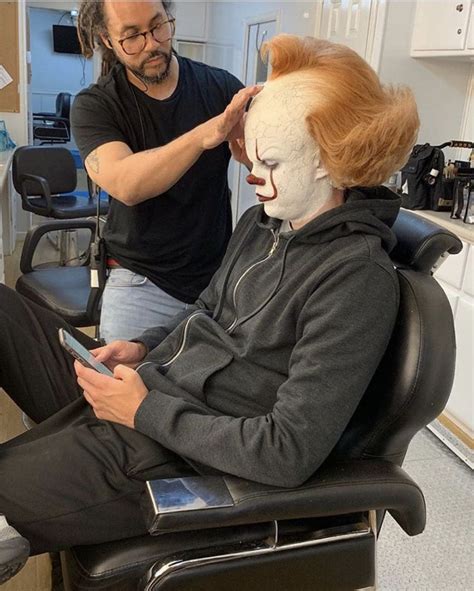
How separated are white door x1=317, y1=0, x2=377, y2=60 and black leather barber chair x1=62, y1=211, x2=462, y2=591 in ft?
7.80

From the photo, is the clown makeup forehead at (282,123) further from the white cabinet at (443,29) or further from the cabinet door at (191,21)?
the cabinet door at (191,21)

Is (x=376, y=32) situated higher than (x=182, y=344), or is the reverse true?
(x=376, y=32)

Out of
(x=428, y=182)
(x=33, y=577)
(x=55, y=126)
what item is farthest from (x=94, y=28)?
(x=55, y=126)

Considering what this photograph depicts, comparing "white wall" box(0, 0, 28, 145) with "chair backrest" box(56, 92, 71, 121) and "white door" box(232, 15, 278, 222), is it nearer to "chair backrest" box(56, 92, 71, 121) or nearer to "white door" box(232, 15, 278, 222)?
"white door" box(232, 15, 278, 222)

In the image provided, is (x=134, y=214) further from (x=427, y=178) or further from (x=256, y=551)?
(x=427, y=178)

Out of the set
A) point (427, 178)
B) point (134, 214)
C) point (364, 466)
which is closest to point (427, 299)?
point (364, 466)

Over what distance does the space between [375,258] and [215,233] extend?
0.76 m

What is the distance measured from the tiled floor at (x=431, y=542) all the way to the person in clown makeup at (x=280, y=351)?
78 centimetres

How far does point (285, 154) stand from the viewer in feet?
3.41

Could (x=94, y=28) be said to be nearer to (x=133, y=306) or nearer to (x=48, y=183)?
(x=133, y=306)

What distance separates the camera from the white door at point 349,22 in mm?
3031

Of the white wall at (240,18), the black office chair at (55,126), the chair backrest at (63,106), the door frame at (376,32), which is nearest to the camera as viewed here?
the door frame at (376,32)

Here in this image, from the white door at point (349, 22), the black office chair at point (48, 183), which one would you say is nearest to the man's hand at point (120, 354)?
the white door at point (349, 22)

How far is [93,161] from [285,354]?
74cm
